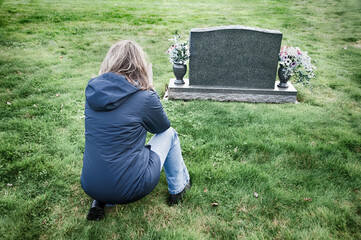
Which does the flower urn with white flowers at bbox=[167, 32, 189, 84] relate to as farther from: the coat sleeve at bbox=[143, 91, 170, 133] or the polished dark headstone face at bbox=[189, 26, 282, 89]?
the coat sleeve at bbox=[143, 91, 170, 133]

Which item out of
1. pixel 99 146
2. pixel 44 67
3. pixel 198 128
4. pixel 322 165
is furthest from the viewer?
pixel 44 67

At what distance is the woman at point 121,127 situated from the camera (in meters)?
2.06

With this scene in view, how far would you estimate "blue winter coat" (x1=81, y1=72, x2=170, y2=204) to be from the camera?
2035mm

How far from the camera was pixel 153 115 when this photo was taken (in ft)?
7.41

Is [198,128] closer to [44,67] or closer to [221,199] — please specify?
[221,199]

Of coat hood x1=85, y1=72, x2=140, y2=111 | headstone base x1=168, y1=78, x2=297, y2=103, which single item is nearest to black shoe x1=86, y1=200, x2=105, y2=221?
coat hood x1=85, y1=72, x2=140, y2=111

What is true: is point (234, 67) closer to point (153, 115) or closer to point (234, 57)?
point (234, 57)

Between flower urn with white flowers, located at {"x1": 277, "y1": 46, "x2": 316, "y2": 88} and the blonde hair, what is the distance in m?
3.55

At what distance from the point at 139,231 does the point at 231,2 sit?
1558cm

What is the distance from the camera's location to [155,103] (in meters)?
2.24

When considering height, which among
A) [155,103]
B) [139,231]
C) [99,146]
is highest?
[155,103]

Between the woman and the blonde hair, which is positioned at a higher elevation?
the blonde hair

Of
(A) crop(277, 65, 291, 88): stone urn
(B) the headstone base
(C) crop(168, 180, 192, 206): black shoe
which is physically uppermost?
(A) crop(277, 65, 291, 88): stone urn

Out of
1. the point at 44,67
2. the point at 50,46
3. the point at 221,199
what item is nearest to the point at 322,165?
the point at 221,199
